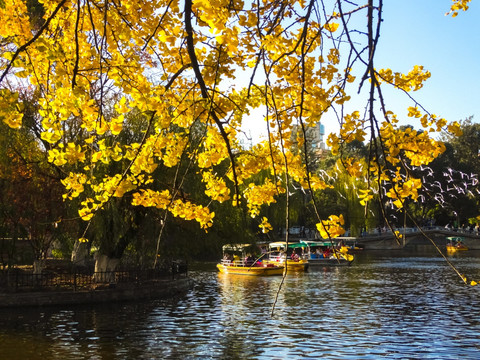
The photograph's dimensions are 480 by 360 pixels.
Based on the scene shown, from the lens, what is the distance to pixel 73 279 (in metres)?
23.0

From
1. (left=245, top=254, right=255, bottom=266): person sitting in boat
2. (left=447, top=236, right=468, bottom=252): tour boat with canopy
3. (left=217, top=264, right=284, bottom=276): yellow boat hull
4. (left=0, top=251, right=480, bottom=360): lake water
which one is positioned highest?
(left=447, top=236, right=468, bottom=252): tour boat with canopy

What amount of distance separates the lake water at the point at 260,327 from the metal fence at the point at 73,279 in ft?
4.77

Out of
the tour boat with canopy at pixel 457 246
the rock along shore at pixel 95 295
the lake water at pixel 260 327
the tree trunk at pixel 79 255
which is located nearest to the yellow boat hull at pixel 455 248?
the tour boat with canopy at pixel 457 246

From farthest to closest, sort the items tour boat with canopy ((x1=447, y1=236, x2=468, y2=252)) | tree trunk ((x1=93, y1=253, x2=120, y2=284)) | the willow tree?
tour boat with canopy ((x1=447, y1=236, x2=468, y2=252)), tree trunk ((x1=93, y1=253, x2=120, y2=284)), the willow tree

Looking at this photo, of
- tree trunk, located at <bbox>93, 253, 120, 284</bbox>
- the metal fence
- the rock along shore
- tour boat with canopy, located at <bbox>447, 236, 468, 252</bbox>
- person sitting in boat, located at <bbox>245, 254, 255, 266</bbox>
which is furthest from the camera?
tour boat with canopy, located at <bbox>447, 236, 468, 252</bbox>

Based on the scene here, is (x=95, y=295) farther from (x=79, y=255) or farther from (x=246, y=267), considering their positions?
(x=246, y=267)

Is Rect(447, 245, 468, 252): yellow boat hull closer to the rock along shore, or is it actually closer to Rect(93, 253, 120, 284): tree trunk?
the rock along shore

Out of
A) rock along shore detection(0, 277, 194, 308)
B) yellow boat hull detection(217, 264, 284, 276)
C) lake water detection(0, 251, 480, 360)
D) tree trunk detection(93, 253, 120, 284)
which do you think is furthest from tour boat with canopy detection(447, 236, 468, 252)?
tree trunk detection(93, 253, 120, 284)

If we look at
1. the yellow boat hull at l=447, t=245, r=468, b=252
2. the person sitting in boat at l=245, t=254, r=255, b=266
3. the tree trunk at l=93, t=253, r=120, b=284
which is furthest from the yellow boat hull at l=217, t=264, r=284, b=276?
the yellow boat hull at l=447, t=245, r=468, b=252

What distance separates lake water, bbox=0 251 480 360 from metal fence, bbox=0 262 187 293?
1.45 metres

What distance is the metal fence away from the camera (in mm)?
20609

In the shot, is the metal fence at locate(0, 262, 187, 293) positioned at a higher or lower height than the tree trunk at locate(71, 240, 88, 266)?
lower

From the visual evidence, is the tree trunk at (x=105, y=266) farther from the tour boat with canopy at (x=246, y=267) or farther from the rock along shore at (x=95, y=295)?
the tour boat with canopy at (x=246, y=267)

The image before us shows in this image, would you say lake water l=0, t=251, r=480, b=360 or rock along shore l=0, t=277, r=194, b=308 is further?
rock along shore l=0, t=277, r=194, b=308
